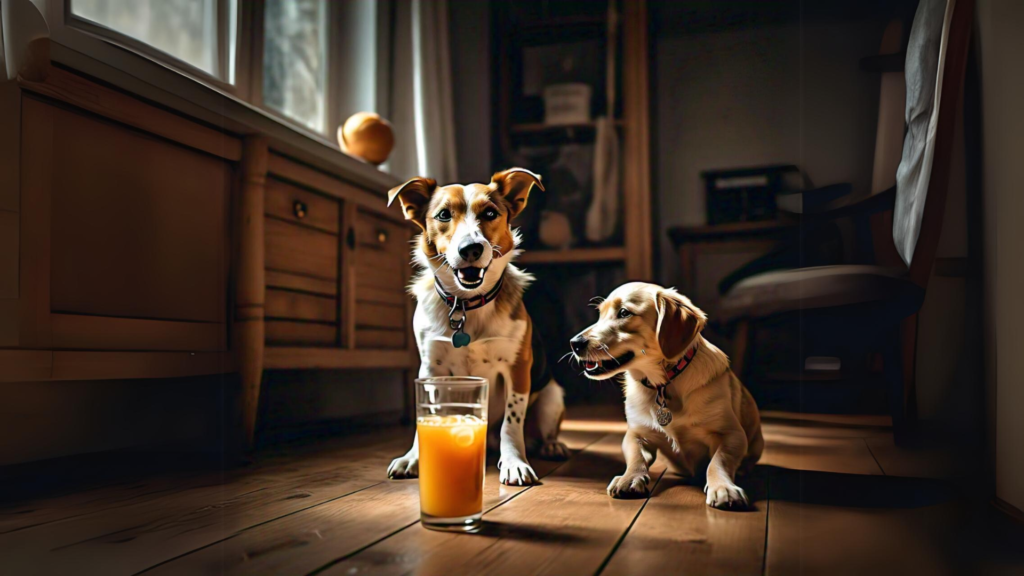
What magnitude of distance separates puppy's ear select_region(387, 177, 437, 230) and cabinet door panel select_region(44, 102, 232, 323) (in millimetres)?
505

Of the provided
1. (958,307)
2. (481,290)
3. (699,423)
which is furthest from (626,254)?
(958,307)

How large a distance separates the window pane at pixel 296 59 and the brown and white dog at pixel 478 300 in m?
1.13

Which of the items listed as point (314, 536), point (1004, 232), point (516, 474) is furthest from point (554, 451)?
point (1004, 232)

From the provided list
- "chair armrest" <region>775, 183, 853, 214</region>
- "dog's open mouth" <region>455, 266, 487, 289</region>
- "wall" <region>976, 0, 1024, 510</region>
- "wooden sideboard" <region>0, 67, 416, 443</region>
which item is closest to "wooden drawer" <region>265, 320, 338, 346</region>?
"wooden sideboard" <region>0, 67, 416, 443</region>

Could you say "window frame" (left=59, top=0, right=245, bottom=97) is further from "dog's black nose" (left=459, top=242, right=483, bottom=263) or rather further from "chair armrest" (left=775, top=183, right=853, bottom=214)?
"chair armrest" (left=775, top=183, right=853, bottom=214)

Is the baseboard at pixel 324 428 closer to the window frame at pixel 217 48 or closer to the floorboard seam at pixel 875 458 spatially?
the window frame at pixel 217 48

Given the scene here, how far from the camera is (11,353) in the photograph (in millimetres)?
1145

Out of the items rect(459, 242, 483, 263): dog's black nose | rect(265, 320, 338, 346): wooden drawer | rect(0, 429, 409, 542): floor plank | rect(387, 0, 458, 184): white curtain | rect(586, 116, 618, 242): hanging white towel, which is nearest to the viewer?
rect(0, 429, 409, 542): floor plank

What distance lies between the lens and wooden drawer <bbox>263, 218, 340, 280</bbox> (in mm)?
1711

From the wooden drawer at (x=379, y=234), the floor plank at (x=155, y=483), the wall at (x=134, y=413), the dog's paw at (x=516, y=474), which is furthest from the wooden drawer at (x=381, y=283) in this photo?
the dog's paw at (x=516, y=474)

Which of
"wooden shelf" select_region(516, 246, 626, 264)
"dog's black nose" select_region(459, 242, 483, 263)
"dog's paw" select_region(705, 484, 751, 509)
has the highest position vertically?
"wooden shelf" select_region(516, 246, 626, 264)

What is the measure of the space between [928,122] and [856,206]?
8.4 inches

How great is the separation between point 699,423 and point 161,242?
118cm

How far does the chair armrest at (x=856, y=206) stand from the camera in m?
1.32
